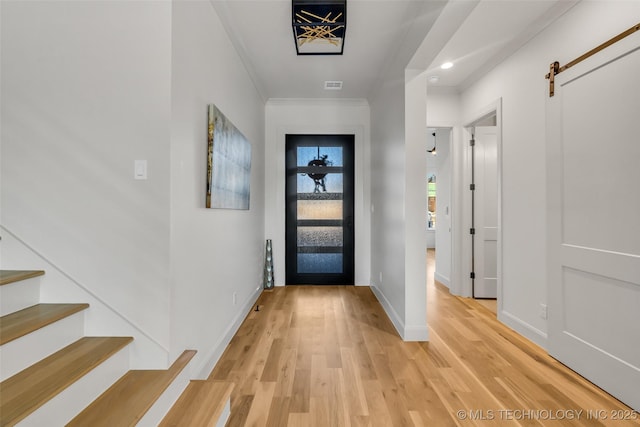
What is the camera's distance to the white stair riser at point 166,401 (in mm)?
1192

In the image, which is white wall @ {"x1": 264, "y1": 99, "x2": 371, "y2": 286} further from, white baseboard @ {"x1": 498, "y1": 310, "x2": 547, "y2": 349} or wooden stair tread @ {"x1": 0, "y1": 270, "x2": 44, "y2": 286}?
wooden stair tread @ {"x1": 0, "y1": 270, "x2": 44, "y2": 286}

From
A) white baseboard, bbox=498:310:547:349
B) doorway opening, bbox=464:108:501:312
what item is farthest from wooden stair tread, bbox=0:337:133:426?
doorway opening, bbox=464:108:501:312

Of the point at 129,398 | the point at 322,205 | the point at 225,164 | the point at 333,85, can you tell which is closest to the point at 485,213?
the point at 322,205

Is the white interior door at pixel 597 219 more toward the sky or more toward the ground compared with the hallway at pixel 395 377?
more toward the sky

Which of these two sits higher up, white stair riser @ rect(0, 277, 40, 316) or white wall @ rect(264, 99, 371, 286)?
white wall @ rect(264, 99, 371, 286)

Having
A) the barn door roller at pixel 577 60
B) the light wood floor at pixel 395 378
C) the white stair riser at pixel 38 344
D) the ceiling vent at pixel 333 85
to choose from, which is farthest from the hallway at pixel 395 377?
the ceiling vent at pixel 333 85

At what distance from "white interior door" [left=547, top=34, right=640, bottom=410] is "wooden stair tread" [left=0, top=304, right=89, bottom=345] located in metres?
3.09

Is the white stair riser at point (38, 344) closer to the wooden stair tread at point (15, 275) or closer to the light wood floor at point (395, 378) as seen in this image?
the wooden stair tread at point (15, 275)

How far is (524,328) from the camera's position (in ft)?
8.33

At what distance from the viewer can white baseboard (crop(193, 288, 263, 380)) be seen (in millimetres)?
1833

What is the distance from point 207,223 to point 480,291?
3.52 m

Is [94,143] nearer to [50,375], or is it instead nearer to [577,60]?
[50,375]

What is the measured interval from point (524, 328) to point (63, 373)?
129 inches

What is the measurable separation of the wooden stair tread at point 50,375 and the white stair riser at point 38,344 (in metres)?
0.03
